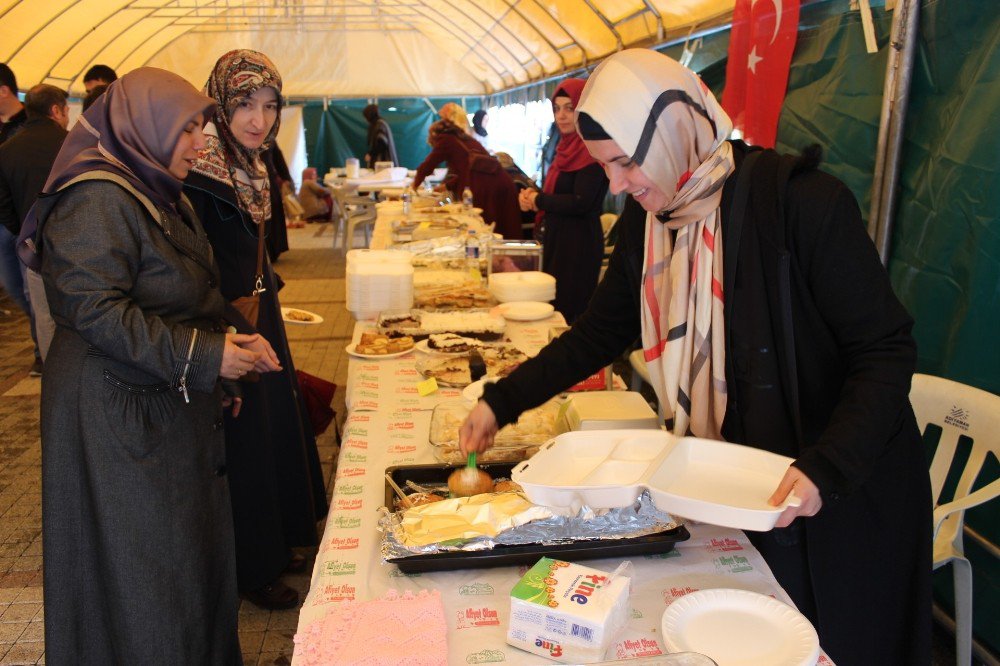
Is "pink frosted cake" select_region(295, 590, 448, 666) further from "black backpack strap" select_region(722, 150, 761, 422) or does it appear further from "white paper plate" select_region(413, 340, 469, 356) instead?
"white paper plate" select_region(413, 340, 469, 356)

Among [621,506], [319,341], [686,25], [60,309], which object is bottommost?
[319,341]

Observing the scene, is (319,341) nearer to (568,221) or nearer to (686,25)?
(568,221)

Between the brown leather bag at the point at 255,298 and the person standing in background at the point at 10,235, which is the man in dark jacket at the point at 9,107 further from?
the brown leather bag at the point at 255,298

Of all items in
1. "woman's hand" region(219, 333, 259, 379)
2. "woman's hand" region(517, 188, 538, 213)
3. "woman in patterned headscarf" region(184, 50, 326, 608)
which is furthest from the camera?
"woman's hand" region(517, 188, 538, 213)

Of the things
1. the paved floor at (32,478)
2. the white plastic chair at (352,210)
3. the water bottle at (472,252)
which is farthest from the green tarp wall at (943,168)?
the white plastic chair at (352,210)

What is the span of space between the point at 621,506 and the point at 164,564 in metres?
1.19

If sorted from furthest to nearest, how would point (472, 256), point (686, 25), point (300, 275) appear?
point (300, 275) → point (686, 25) → point (472, 256)

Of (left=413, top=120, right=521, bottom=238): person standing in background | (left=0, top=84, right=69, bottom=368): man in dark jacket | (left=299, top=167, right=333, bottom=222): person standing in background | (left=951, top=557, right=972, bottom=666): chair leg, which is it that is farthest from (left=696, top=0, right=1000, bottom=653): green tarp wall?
(left=299, top=167, right=333, bottom=222): person standing in background

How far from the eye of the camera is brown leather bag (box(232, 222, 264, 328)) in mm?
2258

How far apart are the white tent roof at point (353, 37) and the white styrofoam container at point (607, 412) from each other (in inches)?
137

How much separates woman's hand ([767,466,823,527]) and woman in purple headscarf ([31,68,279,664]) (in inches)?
50.7

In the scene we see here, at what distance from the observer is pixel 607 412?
1.76 meters

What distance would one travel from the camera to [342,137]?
15.8 metres

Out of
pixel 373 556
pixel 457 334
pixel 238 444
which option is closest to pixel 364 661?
pixel 373 556
